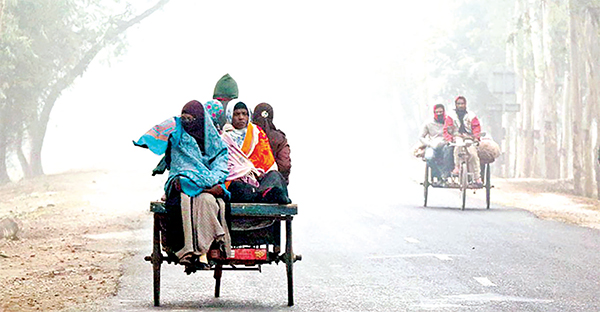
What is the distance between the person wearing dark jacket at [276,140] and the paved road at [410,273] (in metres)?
1.25

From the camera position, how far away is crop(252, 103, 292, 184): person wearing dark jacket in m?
12.3

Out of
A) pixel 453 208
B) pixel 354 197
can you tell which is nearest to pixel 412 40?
pixel 354 197

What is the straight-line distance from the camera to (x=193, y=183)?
1110 cm

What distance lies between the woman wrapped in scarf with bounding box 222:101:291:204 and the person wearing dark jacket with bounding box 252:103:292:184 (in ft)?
0.97

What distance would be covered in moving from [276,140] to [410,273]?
2.93 m

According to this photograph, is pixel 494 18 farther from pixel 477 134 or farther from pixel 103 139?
pixel 103 139

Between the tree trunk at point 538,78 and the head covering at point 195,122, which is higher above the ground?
the tree trunk at point 538,78

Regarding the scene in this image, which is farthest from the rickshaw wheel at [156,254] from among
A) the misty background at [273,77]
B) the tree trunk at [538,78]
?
the misty background at [273,77]

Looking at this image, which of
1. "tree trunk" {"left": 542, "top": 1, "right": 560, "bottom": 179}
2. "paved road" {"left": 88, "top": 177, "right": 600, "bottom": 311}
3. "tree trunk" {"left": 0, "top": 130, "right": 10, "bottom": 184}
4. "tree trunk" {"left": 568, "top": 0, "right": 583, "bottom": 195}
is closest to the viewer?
"paved road" {"left": 88, "top": 177, "right": 600, "bottom": 311}

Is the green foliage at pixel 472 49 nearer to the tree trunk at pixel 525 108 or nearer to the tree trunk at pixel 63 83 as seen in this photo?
the tree trunk at pixel 525 108

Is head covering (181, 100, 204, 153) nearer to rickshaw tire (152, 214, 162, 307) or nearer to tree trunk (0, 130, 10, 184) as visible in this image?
rickshaw tire (152, 214, 162, 307)

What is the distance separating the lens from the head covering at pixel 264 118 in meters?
12.4

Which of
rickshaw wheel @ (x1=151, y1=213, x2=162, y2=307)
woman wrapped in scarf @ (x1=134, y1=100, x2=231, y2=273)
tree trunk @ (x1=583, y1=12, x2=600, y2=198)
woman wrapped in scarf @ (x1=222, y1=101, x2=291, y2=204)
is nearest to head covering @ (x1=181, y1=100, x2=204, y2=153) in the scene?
woman wrapped in scarf @ (x1=134, y1=100, x2=231, y2=273)

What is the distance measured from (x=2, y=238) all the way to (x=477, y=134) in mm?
9612
